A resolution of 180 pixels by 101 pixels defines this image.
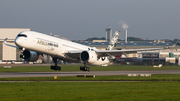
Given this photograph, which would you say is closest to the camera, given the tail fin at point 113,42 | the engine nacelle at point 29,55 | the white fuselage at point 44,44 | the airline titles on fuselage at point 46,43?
the white fuselage at point 44,44

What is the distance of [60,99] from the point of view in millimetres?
19469

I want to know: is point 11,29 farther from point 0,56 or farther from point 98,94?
point 98,94

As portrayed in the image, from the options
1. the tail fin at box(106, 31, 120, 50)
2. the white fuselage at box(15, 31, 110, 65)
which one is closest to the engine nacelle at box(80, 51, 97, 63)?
the white fuselage at box(15, 31, 110, 65)

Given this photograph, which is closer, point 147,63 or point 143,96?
point 143,96

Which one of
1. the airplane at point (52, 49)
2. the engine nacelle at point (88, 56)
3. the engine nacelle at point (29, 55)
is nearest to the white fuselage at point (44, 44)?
the airplane at point (52, 49)

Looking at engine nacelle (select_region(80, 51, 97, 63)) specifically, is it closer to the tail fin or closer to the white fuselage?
the white fuselage

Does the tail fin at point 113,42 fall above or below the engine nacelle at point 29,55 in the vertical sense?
above

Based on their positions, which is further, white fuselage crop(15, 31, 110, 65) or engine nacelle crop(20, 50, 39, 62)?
engine nacelle crop(20, 50, 39, 62)

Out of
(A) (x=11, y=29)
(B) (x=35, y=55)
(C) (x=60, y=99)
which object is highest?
(A) (x=11, y=29)

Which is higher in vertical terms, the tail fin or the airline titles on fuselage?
the tail fin

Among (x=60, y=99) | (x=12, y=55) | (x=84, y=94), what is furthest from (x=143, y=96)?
(x=12, y=55)

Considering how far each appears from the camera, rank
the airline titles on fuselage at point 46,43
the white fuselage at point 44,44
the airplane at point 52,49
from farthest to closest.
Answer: the airline titles on fuselage at point 46,43 → the airplane at point 52,49 → the white fuselage at point 44,44

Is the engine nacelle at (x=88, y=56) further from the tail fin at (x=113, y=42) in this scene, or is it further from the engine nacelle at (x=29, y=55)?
the tail fin at (x=113, y=42)

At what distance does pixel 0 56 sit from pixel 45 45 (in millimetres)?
101227
